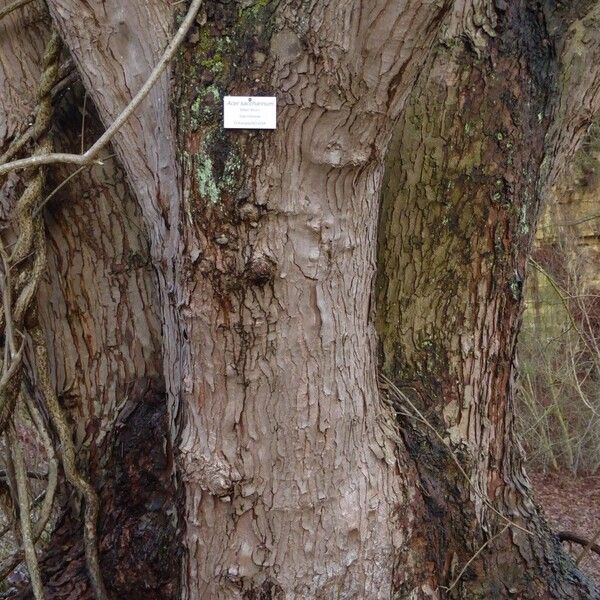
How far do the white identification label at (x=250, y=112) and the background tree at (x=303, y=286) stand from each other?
21mm

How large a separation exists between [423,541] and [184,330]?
3.11ft

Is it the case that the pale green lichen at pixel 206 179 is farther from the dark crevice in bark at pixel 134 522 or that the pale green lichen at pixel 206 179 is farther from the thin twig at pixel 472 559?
the thin twig at pixel 472 559

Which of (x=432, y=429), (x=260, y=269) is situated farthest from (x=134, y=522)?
(x=260, y=269)

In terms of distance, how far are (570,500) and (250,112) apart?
6876 millimetres

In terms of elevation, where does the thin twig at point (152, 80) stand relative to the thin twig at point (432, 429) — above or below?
above

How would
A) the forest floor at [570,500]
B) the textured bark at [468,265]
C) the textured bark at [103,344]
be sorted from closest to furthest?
the textured bark at [468,265] → the textured bark at [103,344] → the forest floor at [570,500]

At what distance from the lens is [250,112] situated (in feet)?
5.39

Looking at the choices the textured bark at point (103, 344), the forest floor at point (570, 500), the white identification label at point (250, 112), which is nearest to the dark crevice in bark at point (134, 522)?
the textured bark at point (103, 344)

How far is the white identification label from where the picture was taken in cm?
164

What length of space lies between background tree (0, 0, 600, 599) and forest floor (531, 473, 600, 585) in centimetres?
496

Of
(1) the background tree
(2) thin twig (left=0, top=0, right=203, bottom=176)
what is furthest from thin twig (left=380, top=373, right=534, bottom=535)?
(2) thin twig (left=0, top=0, right=203, bottom=176)

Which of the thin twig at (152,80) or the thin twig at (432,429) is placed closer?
the thin twig at (152,80)

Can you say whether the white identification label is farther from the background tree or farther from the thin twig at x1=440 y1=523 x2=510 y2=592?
the thin twig at x1=440 y1=523 x2=510 y2=592

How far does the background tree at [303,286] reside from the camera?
5.52 ft
